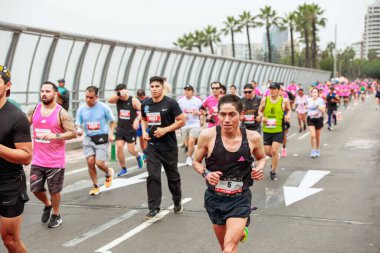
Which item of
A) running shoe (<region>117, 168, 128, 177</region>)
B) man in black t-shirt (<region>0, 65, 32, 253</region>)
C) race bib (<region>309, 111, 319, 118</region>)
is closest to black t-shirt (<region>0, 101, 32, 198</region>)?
man in black t-shirt (<region>0, 65, 32, 253</region>)

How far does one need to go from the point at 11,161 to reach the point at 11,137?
0.18 m

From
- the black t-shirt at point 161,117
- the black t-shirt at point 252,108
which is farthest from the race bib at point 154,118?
the black t-shirt at point 252,108

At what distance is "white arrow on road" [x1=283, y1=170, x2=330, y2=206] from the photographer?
788 cm

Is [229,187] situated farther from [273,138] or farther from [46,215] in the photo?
[273,138]

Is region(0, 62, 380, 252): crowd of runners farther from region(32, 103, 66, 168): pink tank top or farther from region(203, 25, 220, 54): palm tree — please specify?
region(203, 25, 220, 54): palm tree

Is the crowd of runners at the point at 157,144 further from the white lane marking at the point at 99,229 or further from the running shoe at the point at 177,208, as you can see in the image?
the white lane marking at the point at 99,229

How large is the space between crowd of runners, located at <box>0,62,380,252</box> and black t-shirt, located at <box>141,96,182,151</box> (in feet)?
0.05

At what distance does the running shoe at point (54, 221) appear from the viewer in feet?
20.7

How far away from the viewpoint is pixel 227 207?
13.5 feet

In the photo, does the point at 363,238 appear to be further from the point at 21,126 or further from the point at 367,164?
the point at 367,164

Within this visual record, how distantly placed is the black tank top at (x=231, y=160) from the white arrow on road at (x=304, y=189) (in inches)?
138

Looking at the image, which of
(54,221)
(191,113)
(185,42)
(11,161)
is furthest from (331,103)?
(185,42)

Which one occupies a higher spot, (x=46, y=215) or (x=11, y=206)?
(x=11, y=206)

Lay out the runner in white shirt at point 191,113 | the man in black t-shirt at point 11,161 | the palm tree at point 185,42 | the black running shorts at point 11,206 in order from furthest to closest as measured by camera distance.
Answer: the palm tree at point 185,42 < the runner in white shirt at point 191,113 < the black running shorts at point 11,206 < the man in black t-shirt at point 11,161
